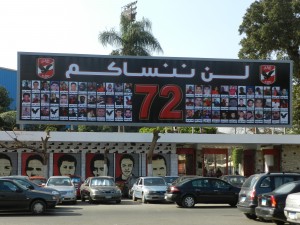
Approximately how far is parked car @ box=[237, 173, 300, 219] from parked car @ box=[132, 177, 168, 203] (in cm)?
875

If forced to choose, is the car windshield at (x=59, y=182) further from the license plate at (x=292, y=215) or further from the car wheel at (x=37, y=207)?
the license plate at (x=292, y=215)

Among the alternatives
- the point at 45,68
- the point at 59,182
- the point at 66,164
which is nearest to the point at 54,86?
the point at 45,68

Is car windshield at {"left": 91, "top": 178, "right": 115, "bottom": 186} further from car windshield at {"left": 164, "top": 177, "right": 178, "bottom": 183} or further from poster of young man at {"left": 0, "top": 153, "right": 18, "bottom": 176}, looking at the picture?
poster of young man at {"left": 0, "top": 153, "right": 18, "bottom": 176}

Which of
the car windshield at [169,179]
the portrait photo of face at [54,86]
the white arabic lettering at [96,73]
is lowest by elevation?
the car windshield at [169,179]

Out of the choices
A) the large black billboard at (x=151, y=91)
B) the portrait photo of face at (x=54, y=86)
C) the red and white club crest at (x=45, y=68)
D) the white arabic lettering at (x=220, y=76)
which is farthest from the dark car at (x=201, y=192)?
the red and white club crest at (x=45, y=68)

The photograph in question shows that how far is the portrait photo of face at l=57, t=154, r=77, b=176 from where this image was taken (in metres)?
38.9

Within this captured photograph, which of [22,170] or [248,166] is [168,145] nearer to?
[248,166]

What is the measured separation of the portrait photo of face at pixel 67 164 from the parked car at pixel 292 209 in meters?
25.3

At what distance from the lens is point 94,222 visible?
1841 centimetres

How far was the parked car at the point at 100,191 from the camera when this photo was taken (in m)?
27.6

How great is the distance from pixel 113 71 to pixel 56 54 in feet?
13.1

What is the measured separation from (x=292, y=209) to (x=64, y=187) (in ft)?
47.1

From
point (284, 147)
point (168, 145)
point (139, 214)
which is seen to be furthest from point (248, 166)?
point (139, 214)

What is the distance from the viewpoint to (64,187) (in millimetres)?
27016
